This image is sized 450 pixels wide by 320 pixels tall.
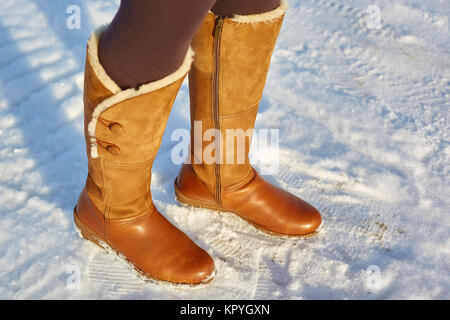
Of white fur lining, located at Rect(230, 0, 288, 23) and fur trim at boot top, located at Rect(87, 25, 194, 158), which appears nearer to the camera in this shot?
fur trim at boot top, located at Rect(87, 25, 194, 158)

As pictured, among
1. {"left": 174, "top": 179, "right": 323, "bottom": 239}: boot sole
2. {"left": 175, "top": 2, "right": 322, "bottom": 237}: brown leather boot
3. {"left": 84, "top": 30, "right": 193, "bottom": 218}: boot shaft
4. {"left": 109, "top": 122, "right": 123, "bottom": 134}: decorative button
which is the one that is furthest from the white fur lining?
{"left": 174, "top": 179, "right": 323, "bottom": 239}: boot sole

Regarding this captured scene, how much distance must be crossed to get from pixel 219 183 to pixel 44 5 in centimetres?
160

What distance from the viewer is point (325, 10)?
2609mm

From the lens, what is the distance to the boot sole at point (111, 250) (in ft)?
4.25

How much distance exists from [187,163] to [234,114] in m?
0.28

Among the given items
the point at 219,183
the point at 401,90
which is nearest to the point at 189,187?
the point at 219,183

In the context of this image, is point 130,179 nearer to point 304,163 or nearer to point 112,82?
point 112,82

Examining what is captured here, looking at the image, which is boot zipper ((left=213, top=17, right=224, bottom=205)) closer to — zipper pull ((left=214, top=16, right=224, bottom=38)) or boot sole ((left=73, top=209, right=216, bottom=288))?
zipper pull ((left=214, top=16, right=224, bottom=38))

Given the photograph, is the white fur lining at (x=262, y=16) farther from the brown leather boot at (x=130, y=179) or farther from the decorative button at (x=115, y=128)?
the decorative button at (x=115, y=128)

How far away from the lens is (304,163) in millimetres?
1758

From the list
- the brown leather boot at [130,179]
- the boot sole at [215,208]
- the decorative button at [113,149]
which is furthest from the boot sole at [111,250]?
the decorative button at [113,149]

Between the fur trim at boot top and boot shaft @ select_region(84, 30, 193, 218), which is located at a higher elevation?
the fur trim at boot top

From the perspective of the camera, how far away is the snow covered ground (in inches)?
52.8

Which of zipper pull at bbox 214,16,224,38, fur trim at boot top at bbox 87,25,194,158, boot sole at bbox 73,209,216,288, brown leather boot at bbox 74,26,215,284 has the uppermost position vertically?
zipper pull at bbox 214,16,224,38
